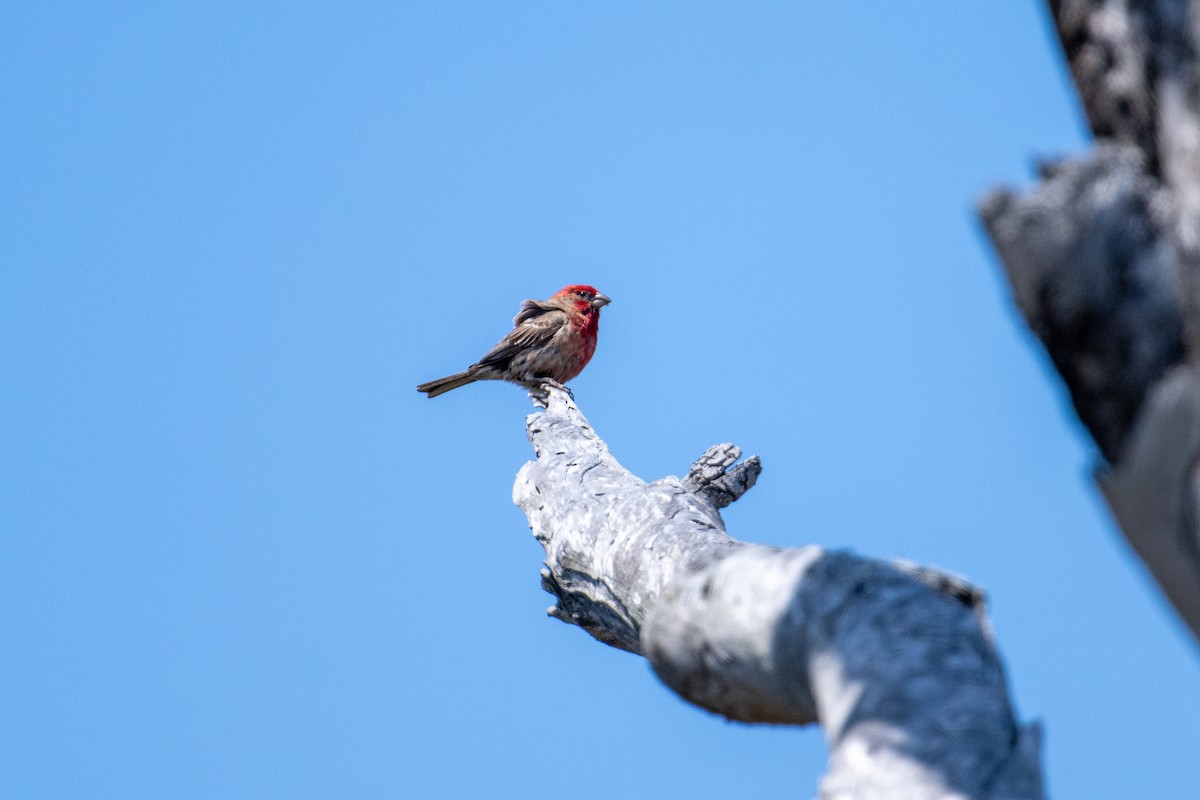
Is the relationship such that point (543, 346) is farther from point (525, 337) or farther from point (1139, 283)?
point (1139, 283)

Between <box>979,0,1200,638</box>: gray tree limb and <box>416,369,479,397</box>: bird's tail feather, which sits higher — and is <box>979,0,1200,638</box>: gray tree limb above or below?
below

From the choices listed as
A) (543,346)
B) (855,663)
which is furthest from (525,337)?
(855,663)

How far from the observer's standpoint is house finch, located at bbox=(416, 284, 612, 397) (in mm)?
10750

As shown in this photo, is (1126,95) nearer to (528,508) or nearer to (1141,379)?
(1141,379)

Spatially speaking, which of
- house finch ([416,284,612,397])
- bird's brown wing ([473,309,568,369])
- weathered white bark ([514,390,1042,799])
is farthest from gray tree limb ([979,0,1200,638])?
bird's brown wing ([473,309,568,369])

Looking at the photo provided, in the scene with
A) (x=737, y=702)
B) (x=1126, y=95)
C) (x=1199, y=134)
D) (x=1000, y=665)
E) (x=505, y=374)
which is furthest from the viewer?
(x=505, y=374)

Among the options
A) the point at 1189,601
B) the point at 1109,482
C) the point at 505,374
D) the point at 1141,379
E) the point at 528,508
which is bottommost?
the point at 1189,601

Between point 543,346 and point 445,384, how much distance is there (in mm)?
1129

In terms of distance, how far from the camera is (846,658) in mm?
2156

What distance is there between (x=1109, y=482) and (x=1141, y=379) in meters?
0.15

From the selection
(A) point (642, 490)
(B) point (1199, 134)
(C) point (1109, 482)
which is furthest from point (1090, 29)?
(A) point (642, 490)

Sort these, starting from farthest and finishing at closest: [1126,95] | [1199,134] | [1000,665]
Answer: [1000,665] → [1126,95] → [1199,134]

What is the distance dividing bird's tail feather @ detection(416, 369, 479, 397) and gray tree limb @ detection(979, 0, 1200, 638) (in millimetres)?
9600

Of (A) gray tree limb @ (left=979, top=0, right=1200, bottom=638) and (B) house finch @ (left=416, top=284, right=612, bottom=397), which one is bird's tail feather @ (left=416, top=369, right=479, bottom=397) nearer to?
(B) house finch @ (left=416, top=284, right=612, bottom=397)
